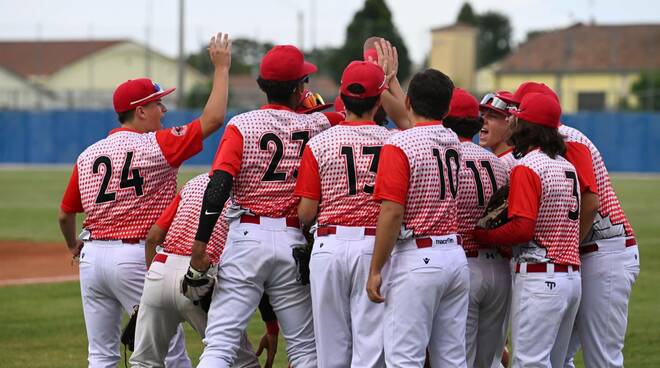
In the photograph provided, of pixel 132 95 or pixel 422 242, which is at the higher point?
pixel 132 95

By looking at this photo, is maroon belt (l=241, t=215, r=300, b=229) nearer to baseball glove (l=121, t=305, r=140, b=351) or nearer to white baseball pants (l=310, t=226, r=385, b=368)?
white baseball pants (l=310, t=226, r=385, b=368)

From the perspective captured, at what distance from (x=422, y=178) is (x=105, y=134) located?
34268 mm

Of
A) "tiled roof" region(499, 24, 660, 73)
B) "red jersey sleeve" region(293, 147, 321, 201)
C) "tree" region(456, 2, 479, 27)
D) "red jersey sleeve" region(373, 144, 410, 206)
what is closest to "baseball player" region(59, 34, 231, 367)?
"red jersey sleeve" region(293, 147, 321, 201)

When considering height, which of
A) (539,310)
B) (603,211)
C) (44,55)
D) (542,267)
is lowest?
(44,55)

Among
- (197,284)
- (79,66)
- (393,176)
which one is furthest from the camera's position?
(79,66)

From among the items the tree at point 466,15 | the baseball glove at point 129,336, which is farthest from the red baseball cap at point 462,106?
the tree at point 466,15

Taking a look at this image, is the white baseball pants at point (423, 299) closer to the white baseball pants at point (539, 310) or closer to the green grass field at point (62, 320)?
the white baseball pants at point (539, 310)

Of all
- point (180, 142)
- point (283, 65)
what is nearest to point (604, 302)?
point (283, 65)

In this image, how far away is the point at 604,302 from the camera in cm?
640

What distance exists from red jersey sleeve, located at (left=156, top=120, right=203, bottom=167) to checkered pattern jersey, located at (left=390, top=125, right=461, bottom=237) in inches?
52.8

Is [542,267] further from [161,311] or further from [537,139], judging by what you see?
[161,311]

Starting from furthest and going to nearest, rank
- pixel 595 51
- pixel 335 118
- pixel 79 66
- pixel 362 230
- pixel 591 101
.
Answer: pixel 79 66 < pixel 595 51 < pixel 591 101 < pixel 335 118 < pixel 362 230

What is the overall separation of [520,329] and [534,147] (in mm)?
1000

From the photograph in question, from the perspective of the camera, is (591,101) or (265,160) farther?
(591,101)
